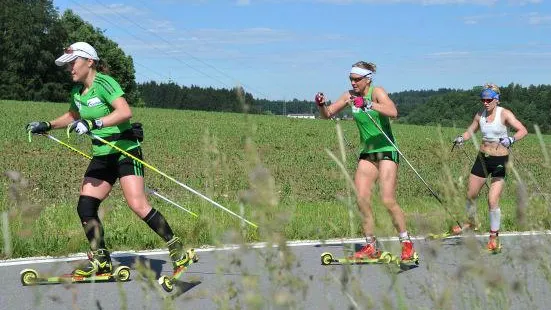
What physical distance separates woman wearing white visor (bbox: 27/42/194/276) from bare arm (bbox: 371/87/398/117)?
2059 millimetres

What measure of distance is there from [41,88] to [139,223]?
286 feet

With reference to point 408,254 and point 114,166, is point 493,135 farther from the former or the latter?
point 114,166

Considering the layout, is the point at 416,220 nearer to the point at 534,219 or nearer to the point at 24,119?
the point at 534,219

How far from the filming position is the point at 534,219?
105 inches

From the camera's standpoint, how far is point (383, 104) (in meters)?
7.12

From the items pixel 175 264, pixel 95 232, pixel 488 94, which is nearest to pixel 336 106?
pixel 488 94

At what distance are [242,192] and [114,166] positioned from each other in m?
4.67

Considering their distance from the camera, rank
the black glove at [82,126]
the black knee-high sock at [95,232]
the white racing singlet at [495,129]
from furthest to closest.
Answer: the white racing singlet at [495,129], the black glove at [82,126], the black knee-high sock at [95,232]

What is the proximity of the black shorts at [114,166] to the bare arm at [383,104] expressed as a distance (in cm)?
205

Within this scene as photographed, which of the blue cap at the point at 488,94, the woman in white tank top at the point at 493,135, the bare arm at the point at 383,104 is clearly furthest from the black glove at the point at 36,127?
the blue cap at the point at 488,94

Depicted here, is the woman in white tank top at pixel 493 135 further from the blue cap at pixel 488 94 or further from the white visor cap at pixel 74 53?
the white visor cap at pixel 74 53

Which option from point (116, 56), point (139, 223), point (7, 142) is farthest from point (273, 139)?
point (116, 56)

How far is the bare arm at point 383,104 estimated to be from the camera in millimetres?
6996

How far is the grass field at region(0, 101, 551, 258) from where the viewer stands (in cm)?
224
